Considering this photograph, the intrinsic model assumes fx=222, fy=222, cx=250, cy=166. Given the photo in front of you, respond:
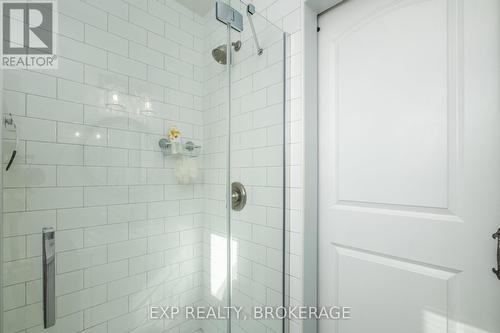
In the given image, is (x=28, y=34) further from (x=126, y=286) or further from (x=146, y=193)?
(x=126, y=286)

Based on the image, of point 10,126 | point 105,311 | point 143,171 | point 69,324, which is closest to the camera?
point 10,126

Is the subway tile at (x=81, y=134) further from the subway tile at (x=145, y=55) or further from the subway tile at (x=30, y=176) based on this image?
the subway tile at (x=145, y=55)

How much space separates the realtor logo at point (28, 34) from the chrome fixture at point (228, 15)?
2.56 ft

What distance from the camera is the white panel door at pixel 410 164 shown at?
747 millimetres

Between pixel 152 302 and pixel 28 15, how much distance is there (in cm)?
159

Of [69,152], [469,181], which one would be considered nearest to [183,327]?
[69,152]

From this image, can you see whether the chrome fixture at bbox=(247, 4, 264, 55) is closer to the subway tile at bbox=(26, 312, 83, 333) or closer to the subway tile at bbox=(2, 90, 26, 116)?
the subway tile at bbox=(2, 90, 26, 116)

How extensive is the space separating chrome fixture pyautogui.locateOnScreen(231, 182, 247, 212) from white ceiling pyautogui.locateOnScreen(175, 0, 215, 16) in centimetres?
125

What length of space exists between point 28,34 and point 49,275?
108cm

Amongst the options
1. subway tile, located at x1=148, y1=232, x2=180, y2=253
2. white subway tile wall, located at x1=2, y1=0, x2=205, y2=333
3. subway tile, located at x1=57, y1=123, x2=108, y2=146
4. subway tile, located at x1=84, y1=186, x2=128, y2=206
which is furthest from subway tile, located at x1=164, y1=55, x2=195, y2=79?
subway tile, located at x1=148, y1=232, x2=180, y2=253

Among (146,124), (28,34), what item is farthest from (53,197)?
(28,34)

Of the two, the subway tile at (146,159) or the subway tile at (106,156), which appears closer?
the subway tile at (106,156)

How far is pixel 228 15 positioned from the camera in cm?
98

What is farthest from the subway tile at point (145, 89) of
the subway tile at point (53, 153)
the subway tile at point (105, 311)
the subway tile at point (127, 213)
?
the subway tile at point (105, 311)
